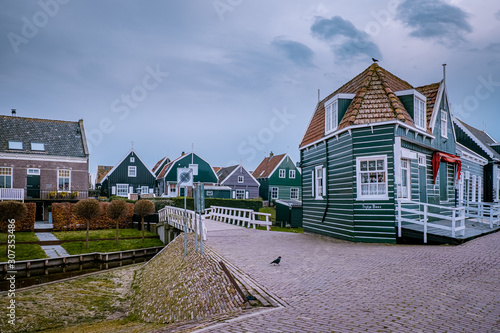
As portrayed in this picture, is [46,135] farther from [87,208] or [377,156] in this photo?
[377,156]

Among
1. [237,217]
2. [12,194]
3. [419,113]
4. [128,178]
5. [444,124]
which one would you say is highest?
[419,113]

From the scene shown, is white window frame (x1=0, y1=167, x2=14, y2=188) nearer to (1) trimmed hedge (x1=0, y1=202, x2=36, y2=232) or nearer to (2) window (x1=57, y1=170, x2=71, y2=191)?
(2) window (x1=57, y1=170, x2=71, y2=191)

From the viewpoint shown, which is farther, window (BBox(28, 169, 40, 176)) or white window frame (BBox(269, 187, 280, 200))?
white window frame (BBox(269, 187, 280, 200))

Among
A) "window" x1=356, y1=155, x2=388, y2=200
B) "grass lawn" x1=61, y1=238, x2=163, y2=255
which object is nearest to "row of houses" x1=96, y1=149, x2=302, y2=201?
"grass lawn" x1=61, y1=238, x2=163, y2=255

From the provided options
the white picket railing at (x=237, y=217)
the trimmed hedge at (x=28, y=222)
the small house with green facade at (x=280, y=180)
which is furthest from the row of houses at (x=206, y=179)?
the trimmed hedge at (x=28, y=222)

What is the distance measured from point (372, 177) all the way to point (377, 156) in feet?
3.00

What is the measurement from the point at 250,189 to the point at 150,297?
4003cm

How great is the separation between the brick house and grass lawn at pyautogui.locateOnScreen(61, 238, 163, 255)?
11.7 m

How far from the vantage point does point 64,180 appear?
34.3m

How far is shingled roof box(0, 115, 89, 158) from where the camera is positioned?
33438 mm

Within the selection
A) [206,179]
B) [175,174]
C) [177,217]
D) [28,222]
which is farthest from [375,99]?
[206,179]

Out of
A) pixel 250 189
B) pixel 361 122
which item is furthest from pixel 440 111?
pixel 250 189

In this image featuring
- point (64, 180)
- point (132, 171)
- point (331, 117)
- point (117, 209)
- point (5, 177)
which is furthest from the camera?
point (132, 171)

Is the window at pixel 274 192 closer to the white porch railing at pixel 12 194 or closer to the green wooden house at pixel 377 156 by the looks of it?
the white porch railing at pixel 12 194
